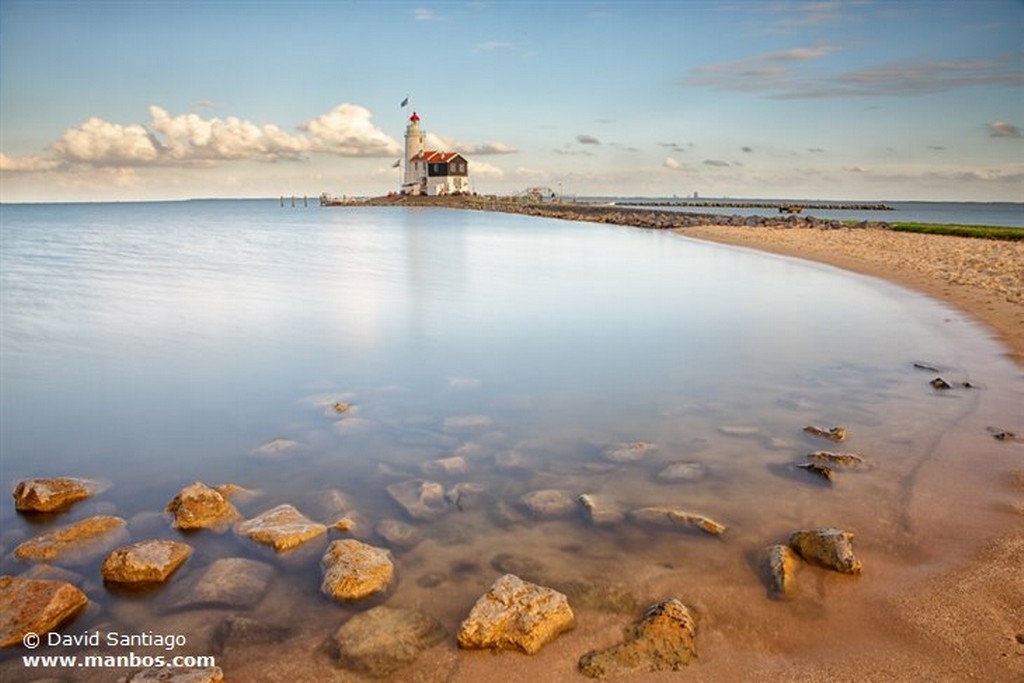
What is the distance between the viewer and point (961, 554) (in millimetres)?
5293

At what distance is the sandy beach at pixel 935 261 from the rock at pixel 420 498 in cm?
1052

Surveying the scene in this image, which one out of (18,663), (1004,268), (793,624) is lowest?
(18,663)

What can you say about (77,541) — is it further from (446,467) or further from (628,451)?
(628,451)

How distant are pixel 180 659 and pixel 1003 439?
344 inches

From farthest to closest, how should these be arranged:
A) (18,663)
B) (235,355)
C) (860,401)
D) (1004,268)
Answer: (1004,268) → (235,355) → (860,401) → (18,663)

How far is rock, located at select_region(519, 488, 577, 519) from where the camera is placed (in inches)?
243

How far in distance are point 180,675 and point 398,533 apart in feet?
7.07

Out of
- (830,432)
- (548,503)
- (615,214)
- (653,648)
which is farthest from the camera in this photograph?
(615,214)

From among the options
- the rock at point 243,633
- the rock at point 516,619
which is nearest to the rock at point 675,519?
the rock at point 516,619

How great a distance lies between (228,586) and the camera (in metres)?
5.09

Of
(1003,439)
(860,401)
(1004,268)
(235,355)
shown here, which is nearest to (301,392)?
(235,355)

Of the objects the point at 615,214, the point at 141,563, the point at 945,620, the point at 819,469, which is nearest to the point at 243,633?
the point at 141,563

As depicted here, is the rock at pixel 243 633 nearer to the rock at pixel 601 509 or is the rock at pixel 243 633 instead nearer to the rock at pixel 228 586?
the rock at pixel 228 586

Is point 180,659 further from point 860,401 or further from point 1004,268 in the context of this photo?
point 1004,268
